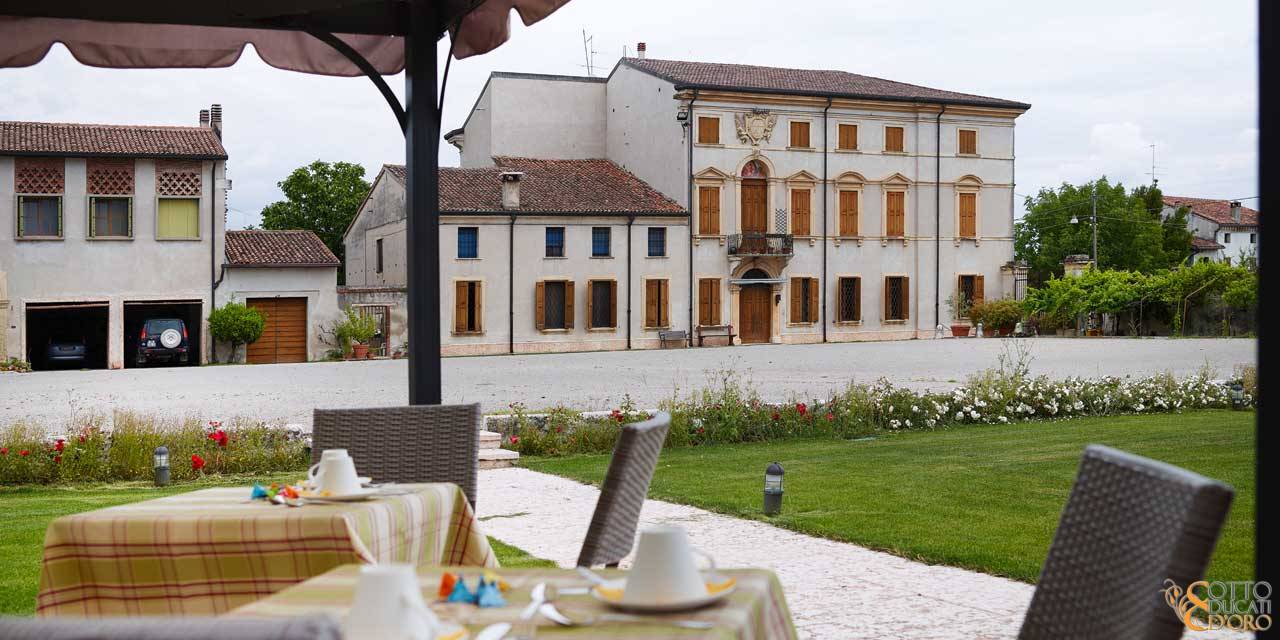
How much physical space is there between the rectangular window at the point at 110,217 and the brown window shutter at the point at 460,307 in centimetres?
828

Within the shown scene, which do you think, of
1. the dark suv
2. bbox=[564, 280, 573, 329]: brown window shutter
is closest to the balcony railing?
bbox=[564, 280, 573, 329]: brown window shutter

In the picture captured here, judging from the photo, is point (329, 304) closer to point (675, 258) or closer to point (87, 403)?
point (675, 258)

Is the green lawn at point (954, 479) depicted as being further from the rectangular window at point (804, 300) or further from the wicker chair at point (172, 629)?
the rectangular window at point (804, 300)

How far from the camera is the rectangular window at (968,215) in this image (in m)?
38.3

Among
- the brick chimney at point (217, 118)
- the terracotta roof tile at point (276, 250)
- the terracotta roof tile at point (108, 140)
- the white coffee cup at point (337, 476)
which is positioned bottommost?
the white coffee cup at point (337, 476)

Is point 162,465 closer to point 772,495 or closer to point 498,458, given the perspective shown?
point 498,458

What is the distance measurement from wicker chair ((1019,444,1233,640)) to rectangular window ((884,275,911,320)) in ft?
117

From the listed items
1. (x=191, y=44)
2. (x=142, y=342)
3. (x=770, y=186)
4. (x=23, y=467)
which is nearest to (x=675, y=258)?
(x=770, y=186)

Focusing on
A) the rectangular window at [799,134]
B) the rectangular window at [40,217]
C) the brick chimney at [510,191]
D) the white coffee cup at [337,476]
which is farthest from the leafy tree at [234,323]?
the white coffee cup at [337,476]

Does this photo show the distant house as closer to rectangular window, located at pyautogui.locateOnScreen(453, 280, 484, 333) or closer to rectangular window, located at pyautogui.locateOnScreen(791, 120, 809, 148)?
rectangular window, located at pyautogui.locateOnScreen(791, 120, 809, 148)

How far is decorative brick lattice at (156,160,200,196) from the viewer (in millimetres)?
29406

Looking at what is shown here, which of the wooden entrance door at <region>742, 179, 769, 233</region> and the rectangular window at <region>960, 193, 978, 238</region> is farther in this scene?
the rectangular window at <region>960, 193, 978, 238</region>

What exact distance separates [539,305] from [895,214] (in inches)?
490

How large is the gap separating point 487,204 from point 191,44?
26.9 m
